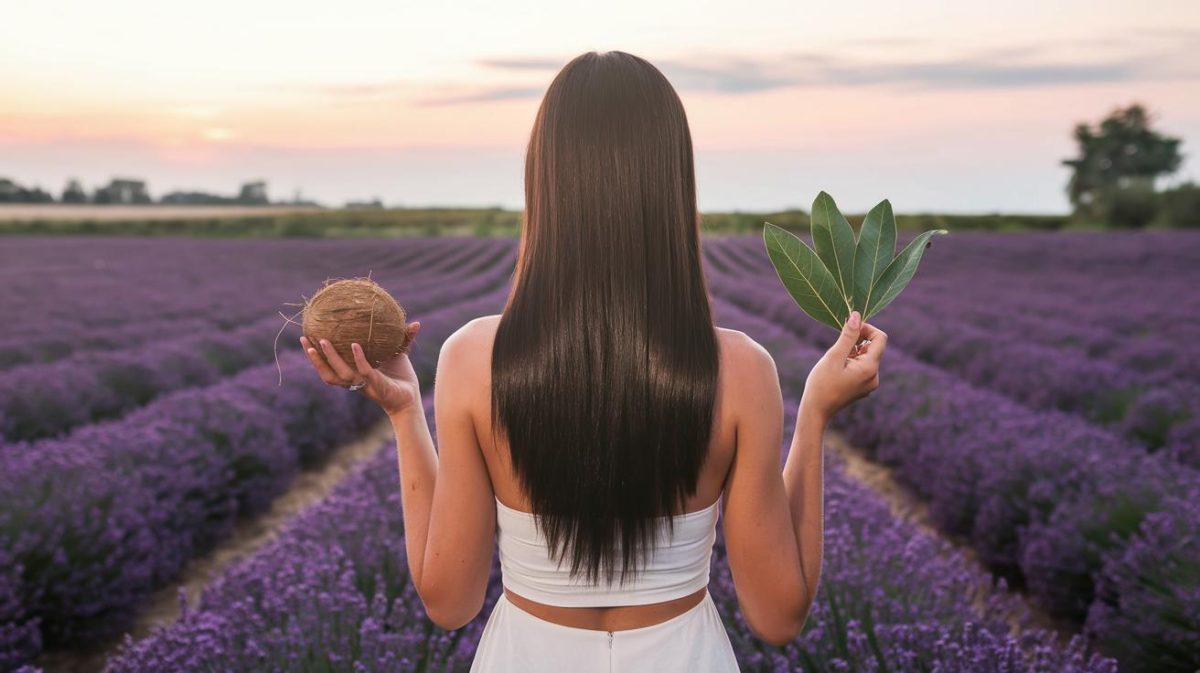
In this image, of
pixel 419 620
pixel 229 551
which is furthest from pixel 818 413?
pixel 229 551

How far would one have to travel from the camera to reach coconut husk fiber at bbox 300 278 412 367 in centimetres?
131

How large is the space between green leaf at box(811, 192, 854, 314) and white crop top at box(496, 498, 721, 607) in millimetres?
354

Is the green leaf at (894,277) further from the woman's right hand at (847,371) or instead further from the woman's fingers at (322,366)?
the woman's fingers at (322,366)

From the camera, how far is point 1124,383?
21.1ft

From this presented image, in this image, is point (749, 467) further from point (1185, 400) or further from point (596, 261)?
point (1185, 400)

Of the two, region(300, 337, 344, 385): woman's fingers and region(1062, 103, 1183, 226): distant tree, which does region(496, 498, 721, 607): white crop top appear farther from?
region(1062, 103, 1183, 226): distant tree

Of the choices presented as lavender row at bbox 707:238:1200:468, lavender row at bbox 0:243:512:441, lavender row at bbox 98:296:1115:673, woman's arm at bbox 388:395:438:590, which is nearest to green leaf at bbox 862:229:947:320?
woman's arm at bbox 388:395:438:590

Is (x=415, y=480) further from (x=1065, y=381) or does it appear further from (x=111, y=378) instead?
(x=111, y=378)

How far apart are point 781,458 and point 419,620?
50.4 inches

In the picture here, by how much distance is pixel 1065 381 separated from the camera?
669cm

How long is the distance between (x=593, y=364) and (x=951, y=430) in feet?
15.9

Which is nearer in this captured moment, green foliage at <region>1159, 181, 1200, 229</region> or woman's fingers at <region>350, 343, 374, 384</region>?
woman's fingers at <region>350, 343, 374, 384</region>

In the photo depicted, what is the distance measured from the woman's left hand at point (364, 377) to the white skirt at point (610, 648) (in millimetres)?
368

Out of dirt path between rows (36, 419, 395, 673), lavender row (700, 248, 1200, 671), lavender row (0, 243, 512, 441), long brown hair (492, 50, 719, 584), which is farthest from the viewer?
lavender row (0, 243, 512, 441)
